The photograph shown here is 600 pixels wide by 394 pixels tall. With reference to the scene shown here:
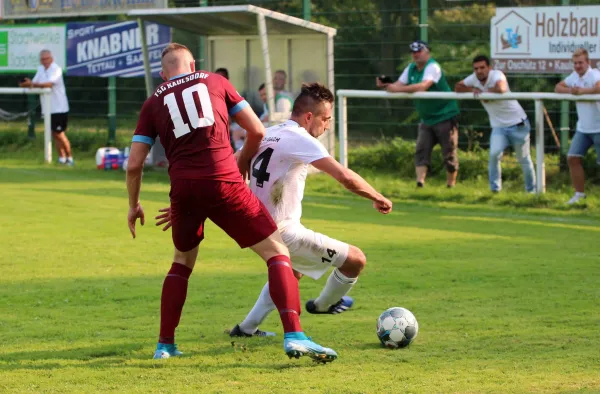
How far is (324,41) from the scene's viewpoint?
57.6 feet

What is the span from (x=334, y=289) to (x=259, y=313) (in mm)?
553

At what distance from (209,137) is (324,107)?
3.02ft

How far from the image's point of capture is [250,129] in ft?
20.2

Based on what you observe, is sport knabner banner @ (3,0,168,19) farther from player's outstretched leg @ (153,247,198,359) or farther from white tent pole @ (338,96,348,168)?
player's outstretched leg @ (153,247,198,359)

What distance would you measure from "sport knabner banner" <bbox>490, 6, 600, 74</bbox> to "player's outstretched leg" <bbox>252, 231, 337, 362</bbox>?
32.7 feet

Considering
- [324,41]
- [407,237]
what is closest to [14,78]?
[324,41]

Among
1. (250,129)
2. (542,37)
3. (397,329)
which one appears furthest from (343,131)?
(250,129)

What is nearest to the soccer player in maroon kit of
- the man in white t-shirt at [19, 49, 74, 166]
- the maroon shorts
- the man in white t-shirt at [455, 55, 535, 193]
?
the maroon shorts

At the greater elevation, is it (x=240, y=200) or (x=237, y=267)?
(x=240, y=200)

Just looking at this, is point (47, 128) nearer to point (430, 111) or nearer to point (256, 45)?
point (256, 45)

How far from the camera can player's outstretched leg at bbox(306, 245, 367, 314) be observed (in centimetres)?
664

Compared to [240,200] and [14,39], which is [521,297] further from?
[14,39]

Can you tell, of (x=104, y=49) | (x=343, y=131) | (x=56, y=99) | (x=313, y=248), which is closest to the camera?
(x=313, y=248)

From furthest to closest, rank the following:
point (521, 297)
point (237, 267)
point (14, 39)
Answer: point (14, 39) → point (237, 267) → point (521, 297)
